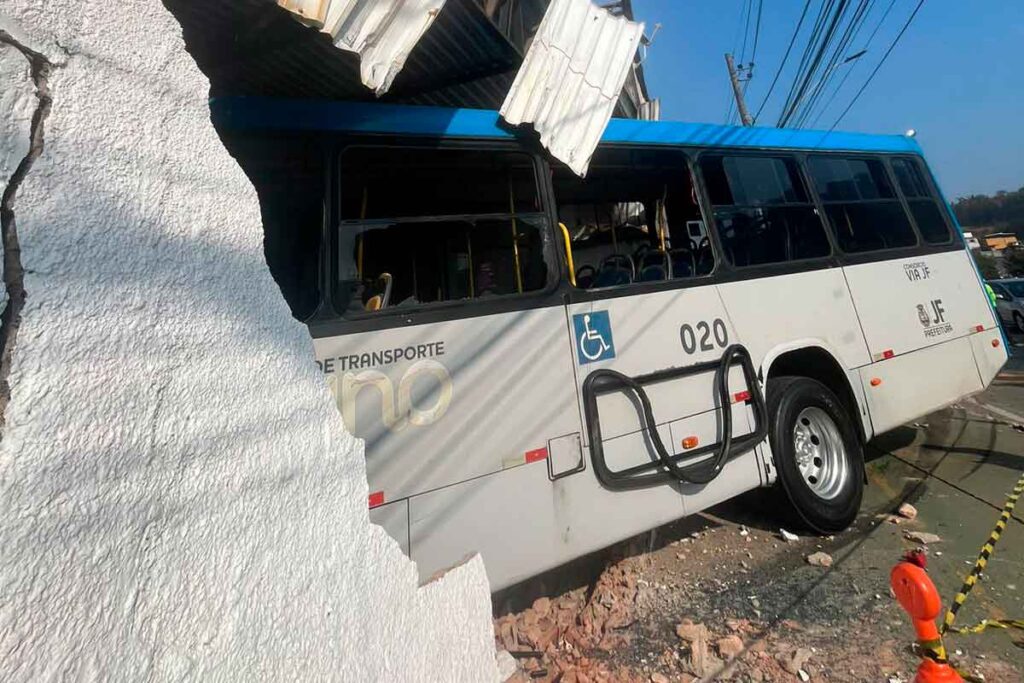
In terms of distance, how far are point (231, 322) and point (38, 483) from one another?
48 centimetres

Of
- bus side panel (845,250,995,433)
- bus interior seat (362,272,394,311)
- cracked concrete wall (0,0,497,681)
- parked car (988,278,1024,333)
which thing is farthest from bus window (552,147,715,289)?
parked car (988,278,1024,333)

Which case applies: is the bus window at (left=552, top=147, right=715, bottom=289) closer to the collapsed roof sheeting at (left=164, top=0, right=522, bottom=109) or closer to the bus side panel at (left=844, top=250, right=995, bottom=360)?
the collapsed roof sheeting at (left=164, top=0, right=522, bottom=109)

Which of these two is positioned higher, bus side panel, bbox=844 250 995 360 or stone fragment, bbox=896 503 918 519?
bus side panel, bbox=844 250 995 360

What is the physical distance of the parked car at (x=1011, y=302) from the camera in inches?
533

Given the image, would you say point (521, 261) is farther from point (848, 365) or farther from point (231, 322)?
point (848, 365)

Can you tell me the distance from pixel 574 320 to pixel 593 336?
142 mm

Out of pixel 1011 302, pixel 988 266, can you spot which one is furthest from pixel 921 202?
pixel 988 266

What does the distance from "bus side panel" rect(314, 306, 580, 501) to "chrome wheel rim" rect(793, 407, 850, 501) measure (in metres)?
2.10

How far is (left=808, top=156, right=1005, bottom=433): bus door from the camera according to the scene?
12.7 ft

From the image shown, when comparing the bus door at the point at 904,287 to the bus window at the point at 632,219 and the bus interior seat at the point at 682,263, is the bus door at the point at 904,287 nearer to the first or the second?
the bus window at the point at 632,219

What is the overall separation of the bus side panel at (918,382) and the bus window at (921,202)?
0.99 meters

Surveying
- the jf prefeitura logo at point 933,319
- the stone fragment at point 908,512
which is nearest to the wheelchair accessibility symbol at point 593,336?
the stone fragment at point 908,512

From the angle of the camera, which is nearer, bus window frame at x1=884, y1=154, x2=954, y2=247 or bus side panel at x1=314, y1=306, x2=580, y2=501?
bus side panel at x1=314, y1=306, x2=580, y2=501

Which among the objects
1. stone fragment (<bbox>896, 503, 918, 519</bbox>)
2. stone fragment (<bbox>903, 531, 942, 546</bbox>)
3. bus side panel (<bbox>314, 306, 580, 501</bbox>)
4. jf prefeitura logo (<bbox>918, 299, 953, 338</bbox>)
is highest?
jf prefeitura logo (<bbox>918, 299, 953, 338</bbox>)
